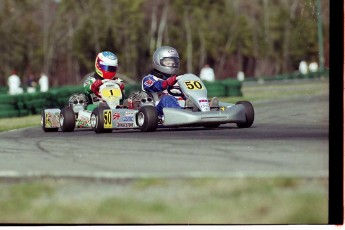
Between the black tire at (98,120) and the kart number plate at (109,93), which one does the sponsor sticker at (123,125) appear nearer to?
the black tire at (98,120)

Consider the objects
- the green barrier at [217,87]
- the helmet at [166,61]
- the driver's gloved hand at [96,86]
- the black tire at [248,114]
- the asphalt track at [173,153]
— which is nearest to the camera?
the asphalt track at [173,153]

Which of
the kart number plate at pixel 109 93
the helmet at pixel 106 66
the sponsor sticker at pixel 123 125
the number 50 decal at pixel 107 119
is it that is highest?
the helmet at pixel 106 66

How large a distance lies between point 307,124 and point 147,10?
53.1 meters

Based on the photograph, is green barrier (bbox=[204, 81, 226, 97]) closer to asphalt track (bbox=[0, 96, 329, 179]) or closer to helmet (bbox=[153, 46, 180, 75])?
asphalt track (bbox=[0, 96, 329, 179])

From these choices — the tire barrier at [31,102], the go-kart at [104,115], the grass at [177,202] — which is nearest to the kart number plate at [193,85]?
the go-kart at [104,115]

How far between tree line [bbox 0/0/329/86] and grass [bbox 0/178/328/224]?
5167 cm

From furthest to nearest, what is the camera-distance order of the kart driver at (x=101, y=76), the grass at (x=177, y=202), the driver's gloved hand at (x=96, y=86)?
the kart driver at (x=101, y=76), the driver's gloved hand at (x=96, y=86), the grass at (x=177, y=202)

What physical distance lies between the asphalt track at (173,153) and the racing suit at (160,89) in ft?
1.25

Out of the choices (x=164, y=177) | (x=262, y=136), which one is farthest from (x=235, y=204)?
(x=262, y=136)

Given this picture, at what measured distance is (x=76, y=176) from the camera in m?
8.09

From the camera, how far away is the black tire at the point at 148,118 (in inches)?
507

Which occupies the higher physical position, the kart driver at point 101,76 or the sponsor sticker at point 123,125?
the kart driver at point 101,76

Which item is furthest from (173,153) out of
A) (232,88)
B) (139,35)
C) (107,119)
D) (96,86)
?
(139,35)

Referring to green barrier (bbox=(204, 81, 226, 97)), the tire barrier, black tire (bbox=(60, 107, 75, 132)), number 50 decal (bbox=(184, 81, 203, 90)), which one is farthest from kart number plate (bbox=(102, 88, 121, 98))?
green barrier (bbox=(204, 81, 226, 97))
